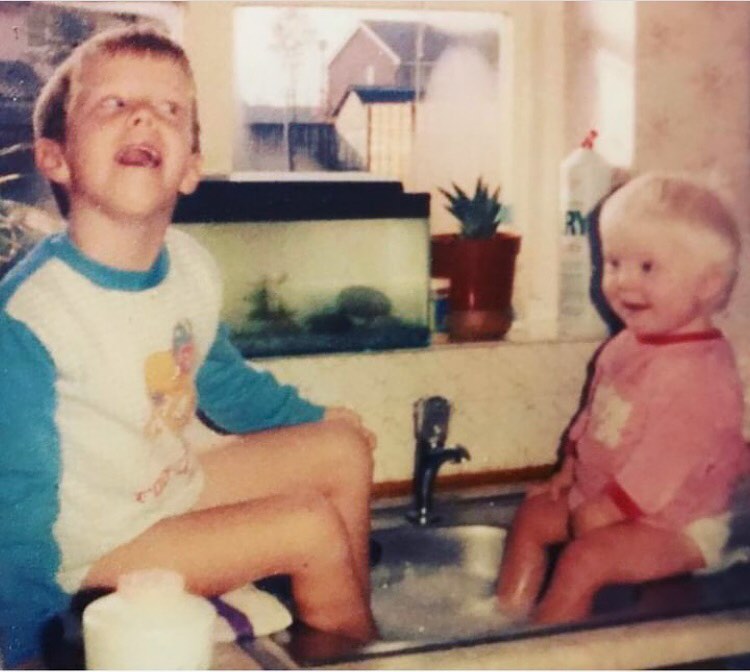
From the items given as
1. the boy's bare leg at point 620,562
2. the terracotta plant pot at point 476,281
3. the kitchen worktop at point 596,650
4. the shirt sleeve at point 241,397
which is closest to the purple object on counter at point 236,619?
the kitchen worktop at point 596,650

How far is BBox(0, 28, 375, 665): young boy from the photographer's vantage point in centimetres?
96

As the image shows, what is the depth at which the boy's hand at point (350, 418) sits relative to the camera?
1198mm

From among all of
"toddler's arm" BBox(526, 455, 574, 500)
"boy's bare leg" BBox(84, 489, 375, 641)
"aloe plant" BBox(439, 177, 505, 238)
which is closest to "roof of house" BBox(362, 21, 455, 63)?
"aloe plant" BBox(439, 177, 505, 238)

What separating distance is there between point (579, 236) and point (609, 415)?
30 centimetres

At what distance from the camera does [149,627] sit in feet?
2.71

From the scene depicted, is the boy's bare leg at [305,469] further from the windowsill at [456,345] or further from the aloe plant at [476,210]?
the aloe plant at [476,210]

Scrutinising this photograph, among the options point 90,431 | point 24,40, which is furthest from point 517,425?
point 24,40

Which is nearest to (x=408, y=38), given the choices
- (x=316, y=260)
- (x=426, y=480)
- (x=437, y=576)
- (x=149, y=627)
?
(x=316, y=260)

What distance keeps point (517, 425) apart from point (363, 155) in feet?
1.34

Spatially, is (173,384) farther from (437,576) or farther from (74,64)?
(437,576)

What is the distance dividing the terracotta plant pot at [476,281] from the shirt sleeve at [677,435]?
30 cm

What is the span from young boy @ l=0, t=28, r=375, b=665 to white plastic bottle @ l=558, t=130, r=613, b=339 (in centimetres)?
49

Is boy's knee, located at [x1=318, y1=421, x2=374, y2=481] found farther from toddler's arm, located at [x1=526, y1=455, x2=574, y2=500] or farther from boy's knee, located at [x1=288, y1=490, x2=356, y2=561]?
toddler's arm, located at [x1=526, y1=455, x2=574, y2=500]

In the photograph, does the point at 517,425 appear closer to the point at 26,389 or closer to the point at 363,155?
the point at 363,155
